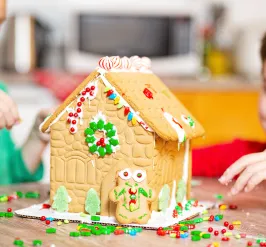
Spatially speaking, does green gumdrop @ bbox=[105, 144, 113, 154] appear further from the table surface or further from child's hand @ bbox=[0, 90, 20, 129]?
child's hand @ bbox=[0, 90, 20, 129]

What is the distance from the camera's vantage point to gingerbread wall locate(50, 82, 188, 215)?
1010 mm

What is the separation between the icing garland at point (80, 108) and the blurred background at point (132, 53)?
2075 mm

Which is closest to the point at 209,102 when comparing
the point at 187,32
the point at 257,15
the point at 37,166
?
the point at 187,32

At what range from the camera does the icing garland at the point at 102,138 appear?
1.03m

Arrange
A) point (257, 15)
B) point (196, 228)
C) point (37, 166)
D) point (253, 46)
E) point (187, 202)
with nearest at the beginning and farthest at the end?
point (196, 228) < point (187, 202) < point (37, 166) < point (253, 46) < point (257, 15)

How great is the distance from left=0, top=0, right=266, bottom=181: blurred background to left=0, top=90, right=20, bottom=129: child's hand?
1.91 m

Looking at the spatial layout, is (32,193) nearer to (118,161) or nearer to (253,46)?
(118,161)

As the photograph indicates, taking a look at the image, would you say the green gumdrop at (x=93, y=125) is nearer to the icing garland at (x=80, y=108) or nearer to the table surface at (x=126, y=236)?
the icing garland at (x=80, y=108)

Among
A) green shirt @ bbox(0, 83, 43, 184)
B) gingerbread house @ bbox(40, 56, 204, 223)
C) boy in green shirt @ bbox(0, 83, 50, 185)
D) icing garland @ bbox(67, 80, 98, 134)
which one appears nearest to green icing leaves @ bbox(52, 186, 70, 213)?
gingerbread house @ bbox(40, 56, 204, 223)

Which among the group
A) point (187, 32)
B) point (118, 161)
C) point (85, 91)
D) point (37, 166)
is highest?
point (187, 32)

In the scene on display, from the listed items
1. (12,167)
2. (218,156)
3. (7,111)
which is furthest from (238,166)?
(12,167)

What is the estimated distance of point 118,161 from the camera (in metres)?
1.03

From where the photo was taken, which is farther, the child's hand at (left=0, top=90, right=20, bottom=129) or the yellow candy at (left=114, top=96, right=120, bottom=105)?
the child's hand at (left=0, top=90, right=20, bottom=129)

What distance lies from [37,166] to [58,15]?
7.62 feet
